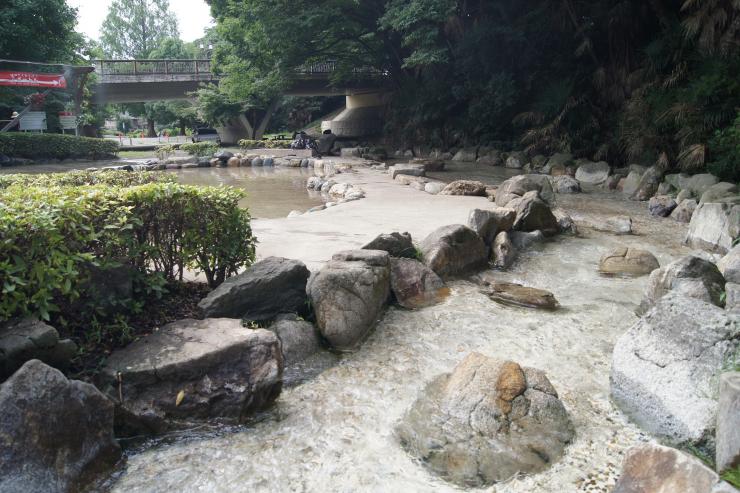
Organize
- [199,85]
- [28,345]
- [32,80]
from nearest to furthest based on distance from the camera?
[28,345] < [32,80] < [199,85]

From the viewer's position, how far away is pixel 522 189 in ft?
35.1

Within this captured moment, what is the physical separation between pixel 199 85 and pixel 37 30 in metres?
10.6

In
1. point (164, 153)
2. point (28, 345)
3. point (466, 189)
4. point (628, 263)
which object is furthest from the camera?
point (164, 153)

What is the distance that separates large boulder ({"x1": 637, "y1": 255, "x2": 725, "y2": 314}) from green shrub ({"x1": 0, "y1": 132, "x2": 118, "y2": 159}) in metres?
24.2

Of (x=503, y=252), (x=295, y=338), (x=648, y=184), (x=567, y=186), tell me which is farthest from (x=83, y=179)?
(x=648, y=184)

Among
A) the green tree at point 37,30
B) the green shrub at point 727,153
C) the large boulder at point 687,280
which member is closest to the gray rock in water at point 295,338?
the large boulder at point 687,280

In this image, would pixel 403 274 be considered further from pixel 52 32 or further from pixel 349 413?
pixel 52 32

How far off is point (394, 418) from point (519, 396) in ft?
2.78

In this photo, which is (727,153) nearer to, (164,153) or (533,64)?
(533,64)

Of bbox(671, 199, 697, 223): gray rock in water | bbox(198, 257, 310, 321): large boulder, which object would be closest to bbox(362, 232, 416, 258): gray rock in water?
bbox(198, 257, 310, 321): large boulder

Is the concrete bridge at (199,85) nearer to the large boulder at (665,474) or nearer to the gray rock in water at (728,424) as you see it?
the gray rock in water at (728,424)

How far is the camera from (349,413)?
156 inches

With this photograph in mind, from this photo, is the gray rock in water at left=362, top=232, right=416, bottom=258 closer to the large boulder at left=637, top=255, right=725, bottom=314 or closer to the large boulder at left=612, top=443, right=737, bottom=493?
the large boulder at left=637, top=255, right=725, bottom=314

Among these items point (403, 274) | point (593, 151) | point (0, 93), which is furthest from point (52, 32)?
point (403, 274)
